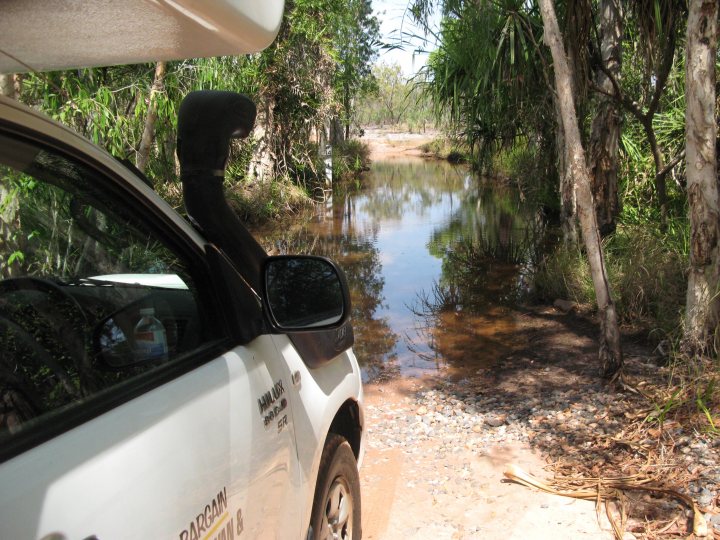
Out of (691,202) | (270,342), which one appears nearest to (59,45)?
(270,342)

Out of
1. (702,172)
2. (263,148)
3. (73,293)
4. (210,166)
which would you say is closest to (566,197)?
(702,172)

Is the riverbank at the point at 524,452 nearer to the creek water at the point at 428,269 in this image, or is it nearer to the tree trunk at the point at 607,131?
the creek water at the point at 428,269

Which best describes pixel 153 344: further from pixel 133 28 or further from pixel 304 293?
pixel 133 28

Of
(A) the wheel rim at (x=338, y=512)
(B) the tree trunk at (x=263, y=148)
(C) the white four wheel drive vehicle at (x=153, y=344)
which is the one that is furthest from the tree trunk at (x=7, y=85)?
(B) the tree trunk at (x=263, y=148)

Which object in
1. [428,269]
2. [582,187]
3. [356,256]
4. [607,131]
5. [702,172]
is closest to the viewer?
[702,172]

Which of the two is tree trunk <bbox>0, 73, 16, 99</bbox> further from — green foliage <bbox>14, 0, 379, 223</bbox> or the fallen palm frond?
the fallen palm frond

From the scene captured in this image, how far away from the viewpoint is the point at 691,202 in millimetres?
4715

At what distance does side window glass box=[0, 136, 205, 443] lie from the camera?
1341mm

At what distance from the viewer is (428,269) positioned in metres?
11.3

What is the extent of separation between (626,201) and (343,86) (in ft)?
37.3

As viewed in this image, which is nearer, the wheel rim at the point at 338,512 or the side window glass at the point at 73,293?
the side window glass at the point at 73,293

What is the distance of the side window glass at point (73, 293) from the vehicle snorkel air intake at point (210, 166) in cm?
38

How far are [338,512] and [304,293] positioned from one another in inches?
37.5

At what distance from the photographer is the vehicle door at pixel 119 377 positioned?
3.86 ft
